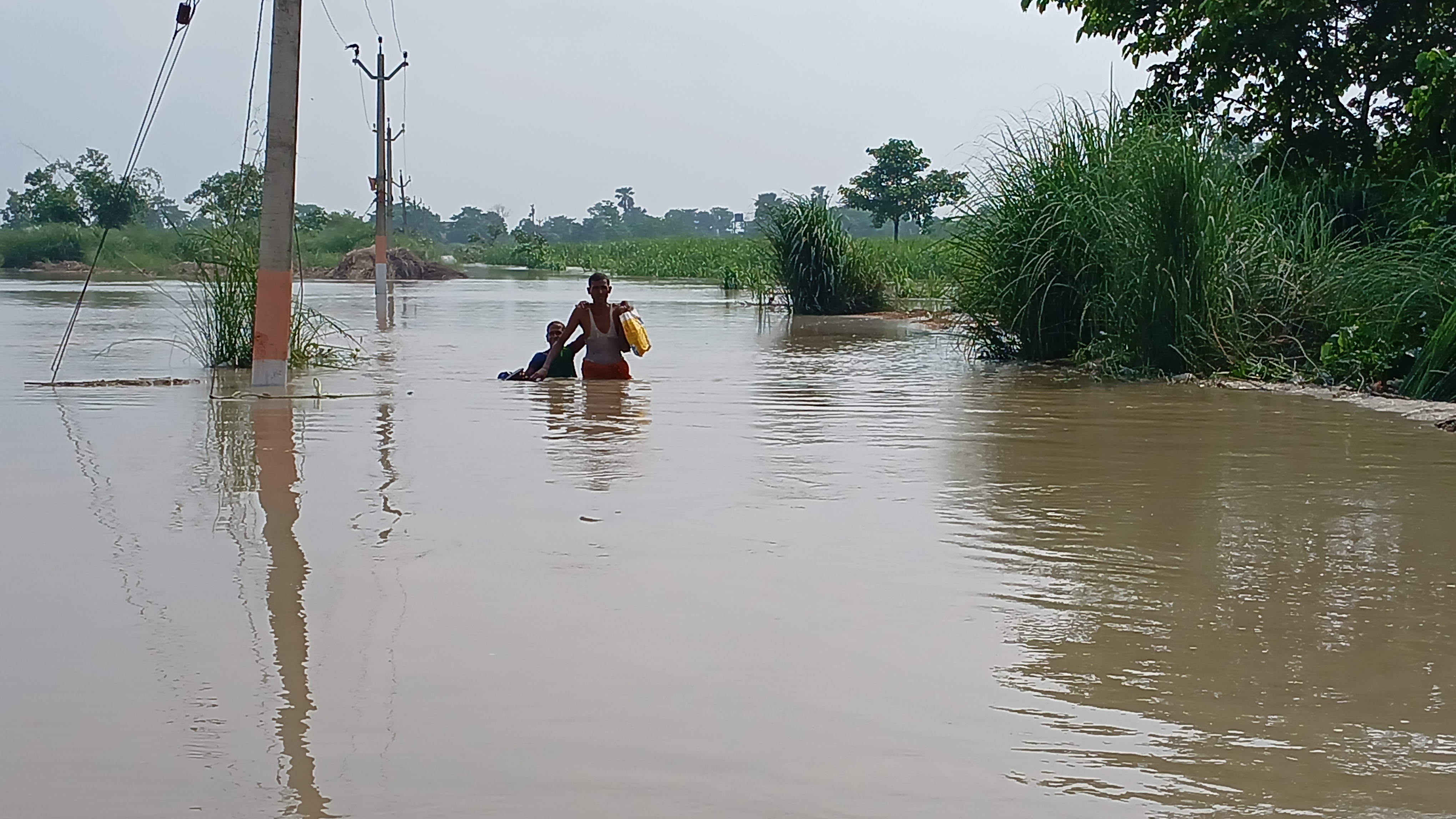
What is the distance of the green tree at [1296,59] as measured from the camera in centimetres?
1497

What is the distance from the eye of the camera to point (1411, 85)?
15.2 m

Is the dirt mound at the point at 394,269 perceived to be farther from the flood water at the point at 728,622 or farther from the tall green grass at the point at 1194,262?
the flood water at the point at 728,622

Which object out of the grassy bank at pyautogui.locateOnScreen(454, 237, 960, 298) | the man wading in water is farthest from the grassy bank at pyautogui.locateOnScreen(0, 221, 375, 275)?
the grassy bank at pyautogui.locateOnScreen(454, 237, 960, 298)

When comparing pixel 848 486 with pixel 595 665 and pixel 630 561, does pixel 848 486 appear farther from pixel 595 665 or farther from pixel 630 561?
pixel 595 665

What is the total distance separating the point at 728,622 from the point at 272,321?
25.1 feet

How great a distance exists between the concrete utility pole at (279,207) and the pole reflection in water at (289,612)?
2.88m

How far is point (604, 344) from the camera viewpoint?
1250cm

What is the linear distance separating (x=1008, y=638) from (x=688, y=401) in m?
6.93

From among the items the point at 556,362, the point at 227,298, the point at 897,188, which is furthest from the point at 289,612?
the point at 897,188

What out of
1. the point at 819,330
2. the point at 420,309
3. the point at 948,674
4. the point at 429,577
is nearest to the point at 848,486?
the point at 429,577

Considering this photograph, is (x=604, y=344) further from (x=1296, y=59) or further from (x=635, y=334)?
(x=1296, y=59)

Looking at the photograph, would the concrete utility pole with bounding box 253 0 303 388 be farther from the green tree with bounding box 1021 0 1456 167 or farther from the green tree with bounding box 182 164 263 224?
the green tree with bounding box 1021 0 1456 167

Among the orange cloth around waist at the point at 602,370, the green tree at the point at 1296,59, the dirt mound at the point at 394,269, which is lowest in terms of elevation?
the orange cloth around waist at the point at 602,370

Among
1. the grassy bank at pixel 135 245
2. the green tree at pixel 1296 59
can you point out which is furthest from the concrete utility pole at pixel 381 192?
the green tree at pixel 1296 59
